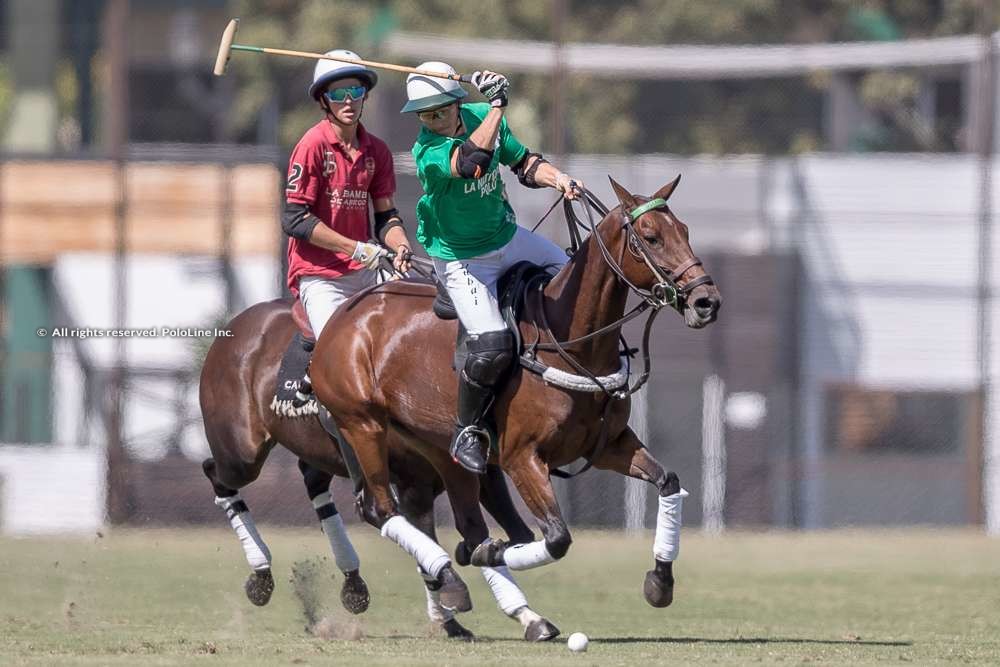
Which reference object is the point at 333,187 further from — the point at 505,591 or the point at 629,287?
the point at 505,591

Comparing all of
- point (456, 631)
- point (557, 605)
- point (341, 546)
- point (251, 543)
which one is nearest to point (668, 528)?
point (456, 631)

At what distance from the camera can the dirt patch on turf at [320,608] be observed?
10.3 meters

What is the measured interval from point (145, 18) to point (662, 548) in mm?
27963

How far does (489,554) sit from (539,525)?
0.49m

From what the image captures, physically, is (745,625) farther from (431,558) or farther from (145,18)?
(145,18)

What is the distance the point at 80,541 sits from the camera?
701 inches

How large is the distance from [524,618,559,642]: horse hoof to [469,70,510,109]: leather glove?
8.86 ft

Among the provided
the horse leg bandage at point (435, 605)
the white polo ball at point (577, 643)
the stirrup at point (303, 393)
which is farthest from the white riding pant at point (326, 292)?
the white polo ball at point (577, 643)

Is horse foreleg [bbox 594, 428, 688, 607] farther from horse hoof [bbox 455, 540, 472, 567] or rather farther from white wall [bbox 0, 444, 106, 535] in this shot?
white wall [bbox 0, 444, 106, 535]

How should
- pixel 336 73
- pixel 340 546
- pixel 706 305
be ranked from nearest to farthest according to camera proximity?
pixel 706 305 < pixel 336 73 < pixel 340 546

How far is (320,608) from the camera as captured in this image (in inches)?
434

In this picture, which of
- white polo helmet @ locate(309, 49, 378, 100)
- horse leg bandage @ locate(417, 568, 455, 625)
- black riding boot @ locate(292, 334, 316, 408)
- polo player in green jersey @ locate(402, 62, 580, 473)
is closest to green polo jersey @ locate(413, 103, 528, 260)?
polo player in green jersey @ locate(402, 62, 580, 473)

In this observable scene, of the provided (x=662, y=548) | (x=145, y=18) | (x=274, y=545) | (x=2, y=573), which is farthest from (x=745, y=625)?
(x=145, y=18)

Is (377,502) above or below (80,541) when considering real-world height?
above
